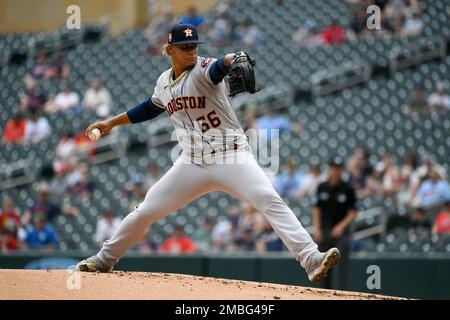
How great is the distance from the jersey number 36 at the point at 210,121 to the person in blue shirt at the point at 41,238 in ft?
18.9

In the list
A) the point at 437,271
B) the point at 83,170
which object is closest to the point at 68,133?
the point at 83,170

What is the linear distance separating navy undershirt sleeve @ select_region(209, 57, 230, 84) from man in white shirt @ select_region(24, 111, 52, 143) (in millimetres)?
8585

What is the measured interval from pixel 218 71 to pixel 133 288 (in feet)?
4.56

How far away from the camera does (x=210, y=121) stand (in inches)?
216

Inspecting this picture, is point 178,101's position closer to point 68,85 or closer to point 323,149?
point 323,149

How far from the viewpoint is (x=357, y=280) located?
9.18 metres

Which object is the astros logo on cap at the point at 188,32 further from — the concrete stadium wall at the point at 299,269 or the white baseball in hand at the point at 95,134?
the concrete stadium wall at the point at 299,269

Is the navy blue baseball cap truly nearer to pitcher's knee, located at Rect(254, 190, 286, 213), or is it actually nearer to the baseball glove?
the baseball glove

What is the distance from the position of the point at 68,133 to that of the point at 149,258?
13.8 ft

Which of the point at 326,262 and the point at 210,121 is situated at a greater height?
the point at 210,121

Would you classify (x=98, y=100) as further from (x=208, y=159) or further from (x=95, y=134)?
(x=208, y=159)

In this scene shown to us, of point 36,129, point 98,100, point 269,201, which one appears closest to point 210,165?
point 269,201

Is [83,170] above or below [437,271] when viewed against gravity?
above

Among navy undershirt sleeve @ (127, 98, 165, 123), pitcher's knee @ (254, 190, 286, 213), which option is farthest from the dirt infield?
navy undershirt sleeve @ (127, 98, 165, 123)
